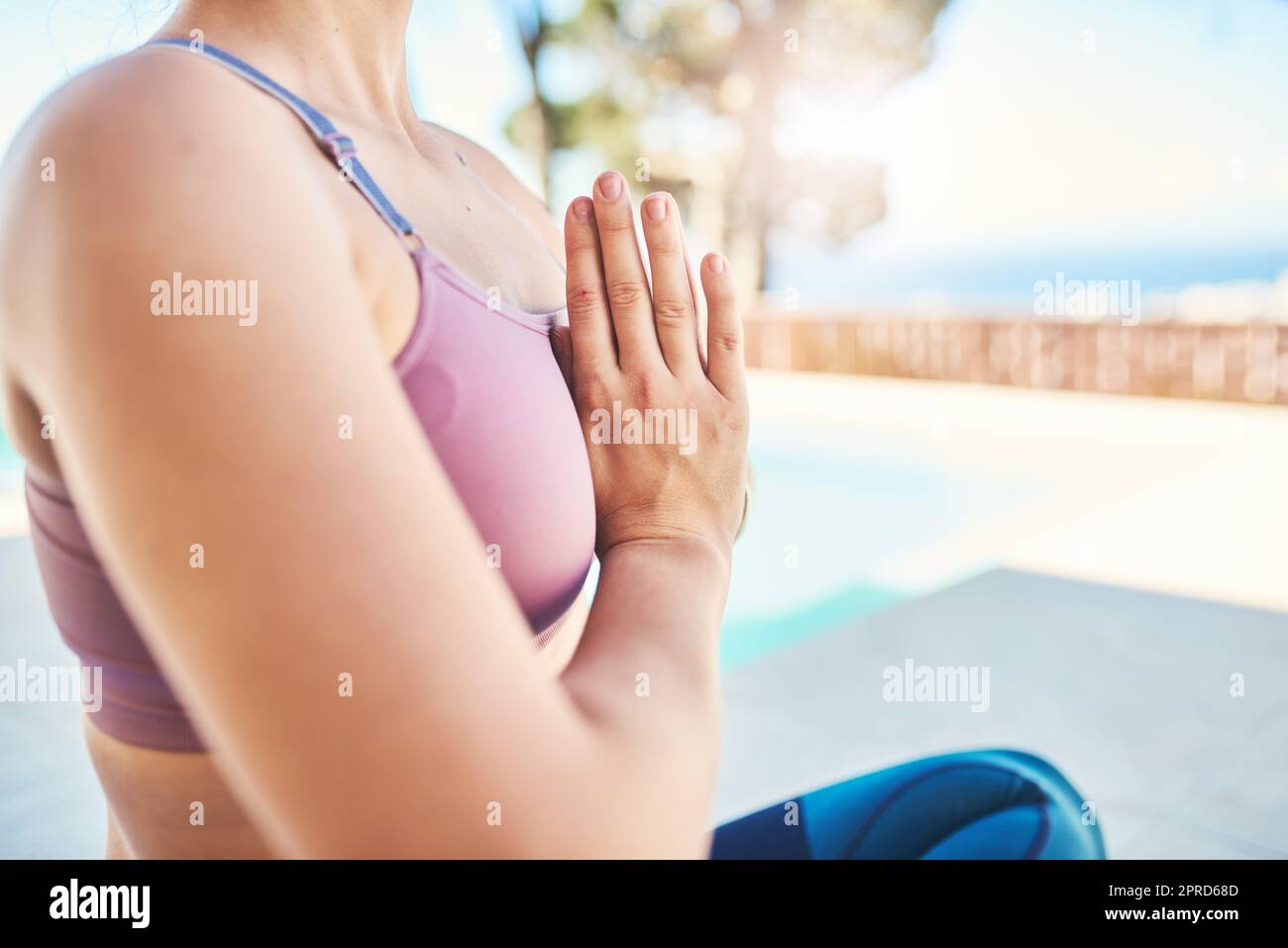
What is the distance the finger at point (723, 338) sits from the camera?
76 cm

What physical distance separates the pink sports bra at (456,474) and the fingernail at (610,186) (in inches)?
4.1

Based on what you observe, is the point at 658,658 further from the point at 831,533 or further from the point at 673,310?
the point at 831,533

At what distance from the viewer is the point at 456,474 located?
0.62m

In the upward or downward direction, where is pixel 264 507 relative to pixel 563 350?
downward

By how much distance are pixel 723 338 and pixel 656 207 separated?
0.10 m

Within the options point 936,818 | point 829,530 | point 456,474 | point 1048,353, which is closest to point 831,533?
point 829,530

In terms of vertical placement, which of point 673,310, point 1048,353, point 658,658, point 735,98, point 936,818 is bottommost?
point 936,818

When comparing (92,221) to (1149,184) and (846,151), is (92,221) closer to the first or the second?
(846,151)

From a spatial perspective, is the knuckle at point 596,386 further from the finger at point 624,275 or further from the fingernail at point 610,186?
the fingernail at point 610,186

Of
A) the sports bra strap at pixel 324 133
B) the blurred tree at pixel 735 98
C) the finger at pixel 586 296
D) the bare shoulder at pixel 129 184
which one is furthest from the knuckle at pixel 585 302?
the blurred tree at pixel 735 98

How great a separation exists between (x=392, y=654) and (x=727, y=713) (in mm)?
2612

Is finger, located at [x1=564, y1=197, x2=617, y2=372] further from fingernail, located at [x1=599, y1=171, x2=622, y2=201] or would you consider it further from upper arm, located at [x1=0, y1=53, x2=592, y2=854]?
upper arm, located at [x1=0, y1=53, x2=592, y2=854]

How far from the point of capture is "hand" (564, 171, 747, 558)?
2.39 feet

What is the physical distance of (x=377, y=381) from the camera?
1.52 ft
